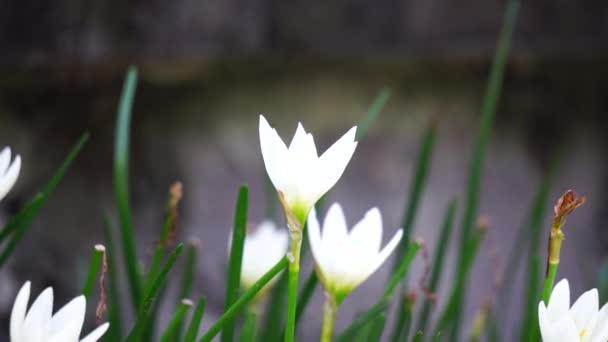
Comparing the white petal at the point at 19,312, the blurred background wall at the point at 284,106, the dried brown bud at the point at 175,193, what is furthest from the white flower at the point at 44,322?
the blurred background wall at the point at 284,106

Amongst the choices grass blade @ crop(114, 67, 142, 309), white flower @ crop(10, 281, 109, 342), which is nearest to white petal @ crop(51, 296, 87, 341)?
white flower @ crop(10, 281, 109, 342)

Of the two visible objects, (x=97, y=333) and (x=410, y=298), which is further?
(x=410, y=298)

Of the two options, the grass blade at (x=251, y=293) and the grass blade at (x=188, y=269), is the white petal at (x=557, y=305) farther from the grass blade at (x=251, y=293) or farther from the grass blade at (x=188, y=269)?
the grass blade at (x=188, y=269)

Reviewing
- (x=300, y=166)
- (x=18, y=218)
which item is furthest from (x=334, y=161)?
(x=18, y=218)

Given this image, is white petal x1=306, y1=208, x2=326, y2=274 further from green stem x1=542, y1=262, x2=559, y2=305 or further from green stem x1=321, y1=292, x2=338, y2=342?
green stem x1=542, y1=262, x2=559, y2=305

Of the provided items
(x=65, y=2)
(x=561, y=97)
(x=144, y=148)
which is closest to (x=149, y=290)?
(x=65, y=2)

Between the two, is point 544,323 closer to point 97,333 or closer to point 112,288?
point 97,333

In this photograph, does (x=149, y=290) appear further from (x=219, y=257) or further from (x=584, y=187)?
(x=584, y=187)
